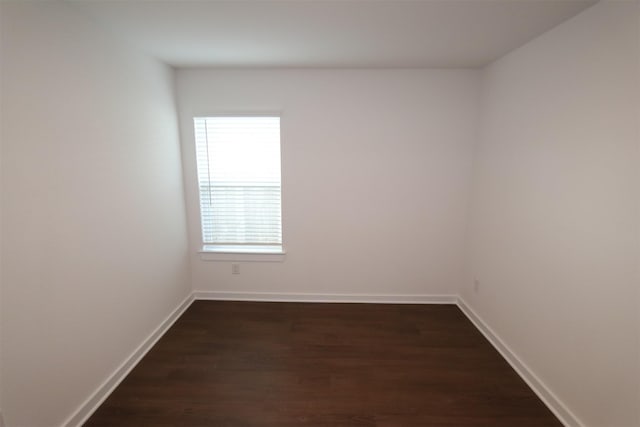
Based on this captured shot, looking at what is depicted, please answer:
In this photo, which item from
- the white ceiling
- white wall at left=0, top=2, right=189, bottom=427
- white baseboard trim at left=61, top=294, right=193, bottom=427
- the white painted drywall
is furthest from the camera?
the white painted drywall

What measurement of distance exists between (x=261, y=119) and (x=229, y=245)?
1.40 meters

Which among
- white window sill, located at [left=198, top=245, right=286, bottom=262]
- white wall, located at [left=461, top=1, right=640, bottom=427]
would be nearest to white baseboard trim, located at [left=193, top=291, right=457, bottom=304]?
white window sill, located at [left=198, top=245, right=286, bottom=262]

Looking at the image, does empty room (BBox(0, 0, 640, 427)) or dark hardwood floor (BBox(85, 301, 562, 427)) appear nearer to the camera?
empty room (BBox(0, 0, 640, 427))

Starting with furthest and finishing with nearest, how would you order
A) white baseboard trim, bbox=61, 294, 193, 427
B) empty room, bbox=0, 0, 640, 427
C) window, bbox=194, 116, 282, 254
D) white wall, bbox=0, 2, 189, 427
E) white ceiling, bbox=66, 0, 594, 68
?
window, bbox=194, 116, 282, 254 < white baseboard trim, bbox=61, 294, 193, 427 < white ceiling, bbox=66, 0, 594, 68 < empty room, bbox=0, 0, 640, 427 < white wall, bbox=0, 2, 189, 427

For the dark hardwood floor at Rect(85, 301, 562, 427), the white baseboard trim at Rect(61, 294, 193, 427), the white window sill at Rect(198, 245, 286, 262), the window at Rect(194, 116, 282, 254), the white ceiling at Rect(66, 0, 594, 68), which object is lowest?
the dark hardwood floor at Rect(85, 301, 562, 427)

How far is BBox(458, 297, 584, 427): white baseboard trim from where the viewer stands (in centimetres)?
172

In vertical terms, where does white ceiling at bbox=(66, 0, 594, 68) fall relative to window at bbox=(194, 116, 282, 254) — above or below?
above

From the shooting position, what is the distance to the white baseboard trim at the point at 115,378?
1691 millimetres

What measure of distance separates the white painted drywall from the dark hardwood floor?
46 centimetres

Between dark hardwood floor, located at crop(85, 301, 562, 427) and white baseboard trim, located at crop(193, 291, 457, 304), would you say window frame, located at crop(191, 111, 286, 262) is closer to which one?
white baseboard trim, located at crop(193, 291, 457, 304)

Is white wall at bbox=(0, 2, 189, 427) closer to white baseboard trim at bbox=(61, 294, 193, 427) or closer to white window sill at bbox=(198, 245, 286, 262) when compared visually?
white baseboard trim at bbox=(61, 294, 193, 427)

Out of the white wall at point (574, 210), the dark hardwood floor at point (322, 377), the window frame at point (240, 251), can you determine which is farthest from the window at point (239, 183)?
the white wall at point (574, 210)

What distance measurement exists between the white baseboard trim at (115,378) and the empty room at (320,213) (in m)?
0.02

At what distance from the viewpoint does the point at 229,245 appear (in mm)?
3152
